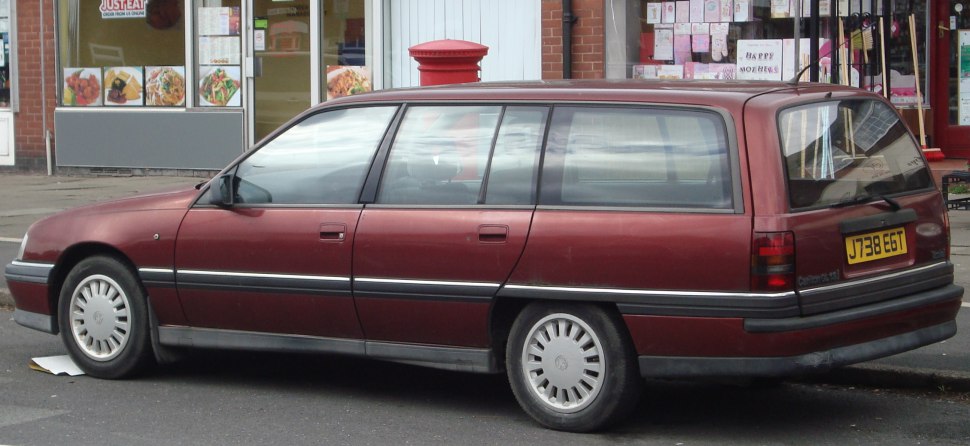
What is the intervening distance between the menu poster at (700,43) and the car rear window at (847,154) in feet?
27.7

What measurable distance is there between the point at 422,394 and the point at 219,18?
38.2ft

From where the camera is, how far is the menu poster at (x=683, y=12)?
14625 mm

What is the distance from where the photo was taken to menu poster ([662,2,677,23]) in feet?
48.3

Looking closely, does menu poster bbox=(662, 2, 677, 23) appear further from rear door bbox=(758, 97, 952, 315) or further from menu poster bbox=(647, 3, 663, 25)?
rear door bbox=(758, 97, 952, 315)

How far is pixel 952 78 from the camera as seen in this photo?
46.3 ft

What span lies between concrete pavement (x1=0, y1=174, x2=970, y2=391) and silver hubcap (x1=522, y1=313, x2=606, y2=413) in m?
1.71

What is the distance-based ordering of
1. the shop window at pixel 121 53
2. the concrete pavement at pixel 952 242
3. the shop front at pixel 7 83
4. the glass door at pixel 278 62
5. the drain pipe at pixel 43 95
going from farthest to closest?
1. the shop front at pixel 7 83
2. the drain pipe at pixel 43 95
3. the shop window at pixel 121 53
4. the glass door at pixel 278 62
5. the concrete pavement at pixel 952 242

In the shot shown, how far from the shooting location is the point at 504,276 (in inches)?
229

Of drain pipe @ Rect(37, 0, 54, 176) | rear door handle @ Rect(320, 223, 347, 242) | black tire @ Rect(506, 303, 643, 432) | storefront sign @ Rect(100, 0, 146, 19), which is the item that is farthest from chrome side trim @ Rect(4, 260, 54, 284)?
drain pipe @ Rect(37, 0, 54, 176)

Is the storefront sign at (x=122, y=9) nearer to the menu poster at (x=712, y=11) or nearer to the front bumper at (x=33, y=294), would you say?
the menu poster at (x=712, y=11)

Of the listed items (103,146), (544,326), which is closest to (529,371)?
(544,326)

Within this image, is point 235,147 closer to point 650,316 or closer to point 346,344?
point 346,344

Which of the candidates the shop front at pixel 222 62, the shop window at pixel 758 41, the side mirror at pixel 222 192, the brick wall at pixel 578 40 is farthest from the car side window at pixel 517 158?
the shop front at pixel 222 62

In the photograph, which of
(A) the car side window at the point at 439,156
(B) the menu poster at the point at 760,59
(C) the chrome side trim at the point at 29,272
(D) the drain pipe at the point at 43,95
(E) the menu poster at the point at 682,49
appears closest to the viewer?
(A) the car side window at the point at 439,156
